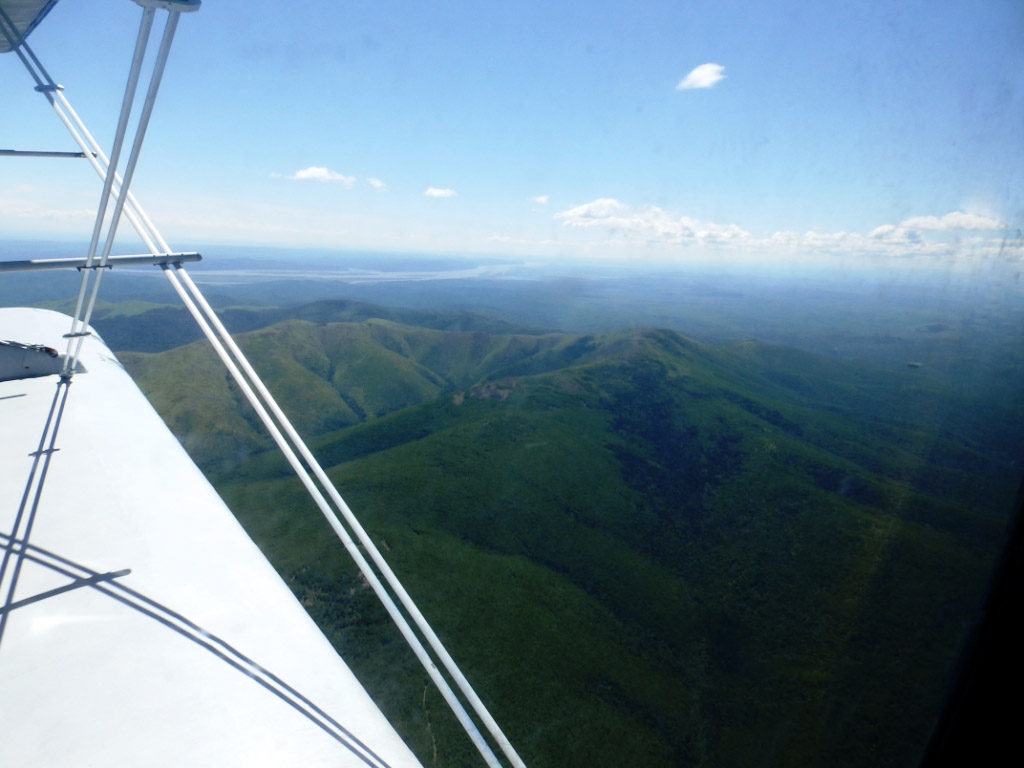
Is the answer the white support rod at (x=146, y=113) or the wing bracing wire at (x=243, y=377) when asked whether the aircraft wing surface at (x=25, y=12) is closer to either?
the wing bracing wire at (x=243, y=377)

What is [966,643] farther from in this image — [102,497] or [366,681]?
[366,681]

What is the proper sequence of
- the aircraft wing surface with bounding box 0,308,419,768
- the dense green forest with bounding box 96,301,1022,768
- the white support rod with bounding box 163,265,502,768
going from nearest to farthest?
the aircraft wing surface with bounding box 0,308,419,768
the white support rod with bounding box 163,265,502,768
the dense green forest with bounding box 96,301,1022,768

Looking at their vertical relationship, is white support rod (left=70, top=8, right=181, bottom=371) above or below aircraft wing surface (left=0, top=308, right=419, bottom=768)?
above

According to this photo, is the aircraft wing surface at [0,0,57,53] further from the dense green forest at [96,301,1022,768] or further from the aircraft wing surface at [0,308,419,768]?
the dense green forest at [96,301,1022,768]

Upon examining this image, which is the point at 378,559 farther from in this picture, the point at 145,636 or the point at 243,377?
the point at 243,377

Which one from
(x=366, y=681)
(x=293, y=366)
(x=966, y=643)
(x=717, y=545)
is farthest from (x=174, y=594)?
(x=293, y=366)

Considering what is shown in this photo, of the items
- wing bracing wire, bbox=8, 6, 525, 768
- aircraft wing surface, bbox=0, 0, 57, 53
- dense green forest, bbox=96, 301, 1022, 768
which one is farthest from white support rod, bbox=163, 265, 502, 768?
dense green forest, bbox=96, 301, 1022, 768
